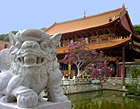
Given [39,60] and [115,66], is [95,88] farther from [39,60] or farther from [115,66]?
[39,60]

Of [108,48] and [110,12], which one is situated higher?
[110,12]

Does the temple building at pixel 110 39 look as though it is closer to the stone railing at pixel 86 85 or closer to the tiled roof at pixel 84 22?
the tiled roof at pixel 84 22

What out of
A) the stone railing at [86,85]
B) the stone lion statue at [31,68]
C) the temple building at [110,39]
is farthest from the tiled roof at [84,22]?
the stone lion statue at [31,68]

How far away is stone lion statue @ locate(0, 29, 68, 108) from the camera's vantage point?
191 cm

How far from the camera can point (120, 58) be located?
1466 cm

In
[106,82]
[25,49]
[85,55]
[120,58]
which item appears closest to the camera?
[25,49]

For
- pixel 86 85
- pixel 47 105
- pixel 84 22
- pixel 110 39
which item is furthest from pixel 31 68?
pixel 84 22

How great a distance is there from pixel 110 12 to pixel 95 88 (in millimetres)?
11195

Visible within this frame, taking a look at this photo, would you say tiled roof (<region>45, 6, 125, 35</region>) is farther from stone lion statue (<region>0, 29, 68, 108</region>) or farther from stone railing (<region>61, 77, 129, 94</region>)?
stone lion statue (<region>0, 29, 68, 108</region>)

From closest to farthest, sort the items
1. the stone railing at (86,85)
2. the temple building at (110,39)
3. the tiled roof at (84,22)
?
the stone railing at (86,85)
the temple building at (110,39)
the tiled roof at (84,22)

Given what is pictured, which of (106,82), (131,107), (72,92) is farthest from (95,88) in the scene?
(131,107)

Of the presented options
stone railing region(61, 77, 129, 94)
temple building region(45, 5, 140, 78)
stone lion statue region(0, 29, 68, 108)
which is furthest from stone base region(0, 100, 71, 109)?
temple building region(45, 5, 140, 78)

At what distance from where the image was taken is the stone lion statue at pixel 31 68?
6.25 ft

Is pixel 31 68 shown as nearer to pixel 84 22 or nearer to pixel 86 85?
pixel 86 85
